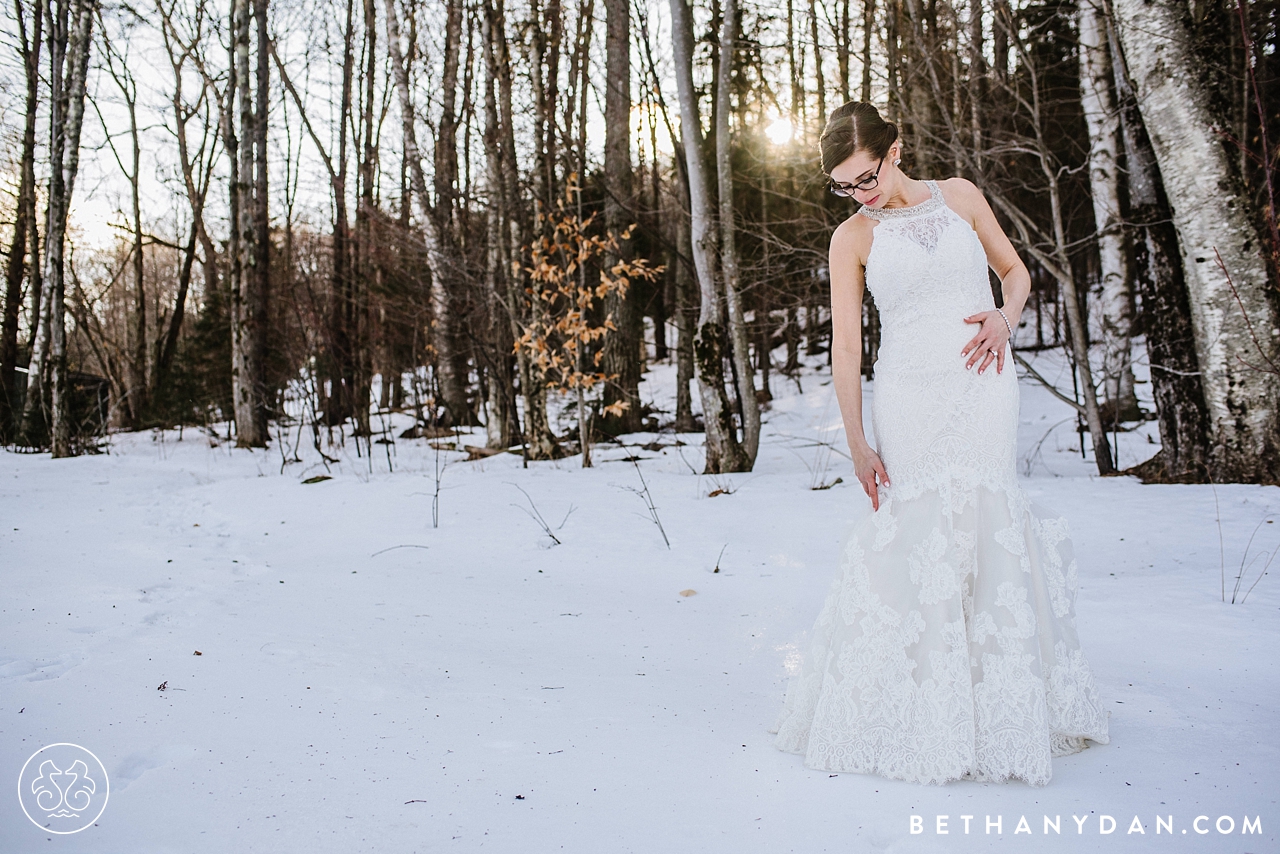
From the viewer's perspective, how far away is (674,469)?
26.2 feet

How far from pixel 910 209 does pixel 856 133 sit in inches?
11.2

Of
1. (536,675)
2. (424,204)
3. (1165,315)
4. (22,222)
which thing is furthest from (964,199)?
(22,222)

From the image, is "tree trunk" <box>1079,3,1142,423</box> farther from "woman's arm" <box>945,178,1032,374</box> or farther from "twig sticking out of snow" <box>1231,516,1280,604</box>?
"woman's arm" <box>945,178,1032,374</box>

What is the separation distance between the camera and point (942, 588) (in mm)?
2025

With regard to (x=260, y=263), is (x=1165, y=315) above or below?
below

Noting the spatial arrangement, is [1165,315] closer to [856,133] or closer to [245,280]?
[856,133]

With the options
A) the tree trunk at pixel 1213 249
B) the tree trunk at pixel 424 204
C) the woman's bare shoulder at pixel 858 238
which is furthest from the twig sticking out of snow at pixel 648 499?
the tree trunk at pixel 1213 249

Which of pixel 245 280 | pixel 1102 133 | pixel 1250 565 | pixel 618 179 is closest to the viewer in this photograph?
pixel 1250 565

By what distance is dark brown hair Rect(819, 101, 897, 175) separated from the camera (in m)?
2.10

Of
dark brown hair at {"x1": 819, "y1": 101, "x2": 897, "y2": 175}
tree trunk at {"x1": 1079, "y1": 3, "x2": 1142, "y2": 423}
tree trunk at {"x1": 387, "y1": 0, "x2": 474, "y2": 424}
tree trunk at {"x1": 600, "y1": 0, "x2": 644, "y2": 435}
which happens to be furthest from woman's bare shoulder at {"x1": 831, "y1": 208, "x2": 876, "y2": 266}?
tree trunk at {"x1": 600, "y1": 0, "x2": 644, "y2": 435}

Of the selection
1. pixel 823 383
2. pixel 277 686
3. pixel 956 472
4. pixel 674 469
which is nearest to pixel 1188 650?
pixel 956 472

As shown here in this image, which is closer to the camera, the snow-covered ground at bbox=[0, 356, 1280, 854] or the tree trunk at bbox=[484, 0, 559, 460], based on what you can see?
the snow-covered ground at bbox=[0, 356, 1280, 854]

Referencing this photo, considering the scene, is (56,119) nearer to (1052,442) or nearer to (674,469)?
(674,469)

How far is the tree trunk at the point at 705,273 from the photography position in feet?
23.0
